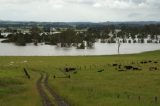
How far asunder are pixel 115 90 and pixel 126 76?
49.0 feet

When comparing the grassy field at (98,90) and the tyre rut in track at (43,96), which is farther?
the grassy field at (98,90)

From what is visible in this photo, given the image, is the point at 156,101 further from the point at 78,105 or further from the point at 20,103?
the point at 20,103

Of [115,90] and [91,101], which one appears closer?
[91,101]

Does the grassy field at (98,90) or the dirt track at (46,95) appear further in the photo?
the grassy field at (98,90)

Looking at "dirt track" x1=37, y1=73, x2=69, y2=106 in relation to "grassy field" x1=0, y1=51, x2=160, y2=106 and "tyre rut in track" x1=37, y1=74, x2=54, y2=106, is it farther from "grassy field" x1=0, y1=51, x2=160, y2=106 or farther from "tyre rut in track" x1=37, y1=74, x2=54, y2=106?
"grassy field" x1=0, y1=51, x2=160, y2=106

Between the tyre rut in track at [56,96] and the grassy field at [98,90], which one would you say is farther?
the grassy field at [98,90]

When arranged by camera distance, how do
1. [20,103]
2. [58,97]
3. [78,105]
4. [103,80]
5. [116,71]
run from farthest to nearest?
1. [116,71]
2. [103,80]
3. [58,97]
4. [20,103]
5. [78,105]

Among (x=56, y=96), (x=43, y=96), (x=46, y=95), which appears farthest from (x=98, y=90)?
(x=43, y=96)

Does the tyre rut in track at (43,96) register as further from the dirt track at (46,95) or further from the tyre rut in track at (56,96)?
the tyre rut in track at (56,96)

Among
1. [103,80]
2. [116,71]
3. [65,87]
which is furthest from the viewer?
[116,71]

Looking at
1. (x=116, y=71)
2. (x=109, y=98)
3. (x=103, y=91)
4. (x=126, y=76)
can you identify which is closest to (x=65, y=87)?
(x=103, y=91)

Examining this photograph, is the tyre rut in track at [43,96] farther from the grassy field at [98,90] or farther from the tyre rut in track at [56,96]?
the tyre rut in track at [56,96]

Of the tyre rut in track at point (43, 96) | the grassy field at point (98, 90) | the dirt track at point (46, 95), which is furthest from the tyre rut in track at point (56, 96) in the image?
the tyre rut in track at point (43, 96)

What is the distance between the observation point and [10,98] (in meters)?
40.1
